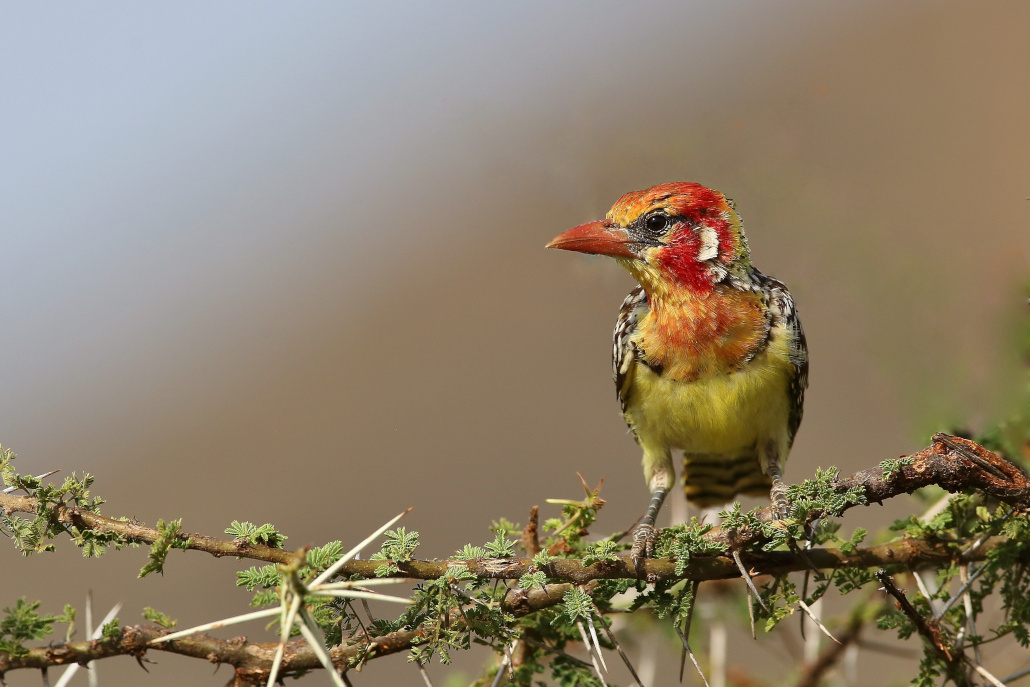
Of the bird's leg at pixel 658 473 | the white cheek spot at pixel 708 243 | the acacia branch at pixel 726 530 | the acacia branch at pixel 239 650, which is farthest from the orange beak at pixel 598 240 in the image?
the acacia branch at pixel 239 650

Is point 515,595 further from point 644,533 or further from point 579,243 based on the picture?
point 579,243

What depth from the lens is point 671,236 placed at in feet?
13.2

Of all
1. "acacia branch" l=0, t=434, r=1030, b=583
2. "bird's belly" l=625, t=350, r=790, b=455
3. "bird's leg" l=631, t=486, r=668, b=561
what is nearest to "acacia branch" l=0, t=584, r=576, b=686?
"acacia branch" l=0, t=434, r=1030, b=583

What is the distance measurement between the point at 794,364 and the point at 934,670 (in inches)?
64.2

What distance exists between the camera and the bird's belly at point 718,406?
12.8 feet

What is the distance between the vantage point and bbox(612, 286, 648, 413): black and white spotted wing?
419 cm

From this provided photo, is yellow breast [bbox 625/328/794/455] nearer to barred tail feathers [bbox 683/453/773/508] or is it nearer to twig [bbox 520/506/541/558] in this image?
barred tail feathers [bbox 683/453/773/508]

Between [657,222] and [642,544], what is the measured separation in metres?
1.55

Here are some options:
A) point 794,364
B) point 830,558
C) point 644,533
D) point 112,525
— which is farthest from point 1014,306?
point 112,525

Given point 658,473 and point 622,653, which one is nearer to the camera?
point 622,653

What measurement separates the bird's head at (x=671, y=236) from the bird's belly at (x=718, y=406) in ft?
1.41

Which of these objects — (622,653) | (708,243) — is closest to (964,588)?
(622,653)

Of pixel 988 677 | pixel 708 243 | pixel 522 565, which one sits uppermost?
pixel 708 243

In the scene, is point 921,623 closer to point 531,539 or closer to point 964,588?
point 964,588
